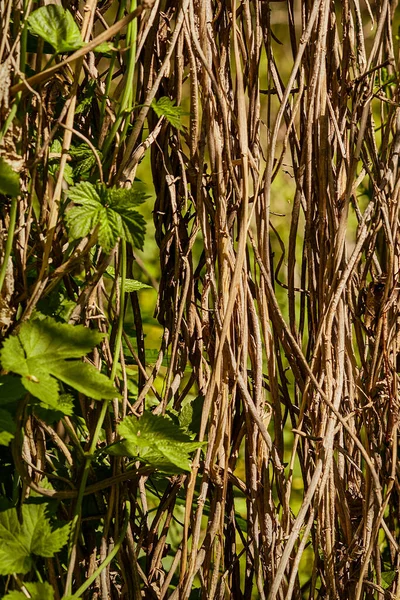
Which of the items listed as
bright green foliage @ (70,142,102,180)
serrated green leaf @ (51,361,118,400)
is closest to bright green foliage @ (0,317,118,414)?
serrated green leaf @ (51,361,118,400)

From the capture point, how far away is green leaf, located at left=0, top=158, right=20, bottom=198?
71cm

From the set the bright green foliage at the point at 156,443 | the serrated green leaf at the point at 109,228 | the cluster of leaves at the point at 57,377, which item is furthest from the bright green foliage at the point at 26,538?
the serrated green leaf at the point at 109,228

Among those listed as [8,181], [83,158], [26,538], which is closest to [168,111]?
[83,158]

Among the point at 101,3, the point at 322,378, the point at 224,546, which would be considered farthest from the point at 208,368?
the point at 101,3

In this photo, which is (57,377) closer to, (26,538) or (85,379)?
(85,379)

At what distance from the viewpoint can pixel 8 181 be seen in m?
0.72

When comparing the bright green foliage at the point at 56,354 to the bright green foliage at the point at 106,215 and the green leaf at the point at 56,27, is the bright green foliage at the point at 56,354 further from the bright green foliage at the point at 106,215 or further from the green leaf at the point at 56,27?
the green leaf at the point at 56,27

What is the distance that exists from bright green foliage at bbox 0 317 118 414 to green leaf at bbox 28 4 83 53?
1.00ft

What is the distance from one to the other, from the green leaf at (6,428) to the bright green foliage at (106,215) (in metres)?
0.21

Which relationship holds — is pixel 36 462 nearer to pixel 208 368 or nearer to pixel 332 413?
pixel 208 368

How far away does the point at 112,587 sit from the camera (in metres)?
0.97

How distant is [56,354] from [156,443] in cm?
16

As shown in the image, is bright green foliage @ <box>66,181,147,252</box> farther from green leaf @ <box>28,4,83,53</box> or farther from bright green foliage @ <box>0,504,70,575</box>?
bright green foliage @ <box>0,504,70,575</box>

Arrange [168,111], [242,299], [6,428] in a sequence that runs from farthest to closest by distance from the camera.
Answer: [242,299], [168,111], [6,428]
